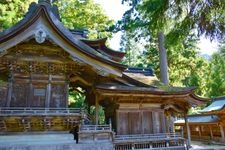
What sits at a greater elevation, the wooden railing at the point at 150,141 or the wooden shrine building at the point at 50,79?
the wooden shrine building at the point at 50,79

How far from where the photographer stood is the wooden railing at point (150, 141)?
1128 cm

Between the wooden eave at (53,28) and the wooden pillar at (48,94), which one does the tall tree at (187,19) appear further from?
the wooden pillar at (48,94)

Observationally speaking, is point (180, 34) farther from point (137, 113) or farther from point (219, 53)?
point (219, 53)

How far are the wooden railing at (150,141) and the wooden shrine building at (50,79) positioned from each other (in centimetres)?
49

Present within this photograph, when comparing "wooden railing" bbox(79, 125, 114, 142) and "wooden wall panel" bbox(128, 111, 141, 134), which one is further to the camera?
"wooden wall panel" bbox(128, 111, 141, 134)

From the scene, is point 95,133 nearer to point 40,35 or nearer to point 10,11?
point 40,35

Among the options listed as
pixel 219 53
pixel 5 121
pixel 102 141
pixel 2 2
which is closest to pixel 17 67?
pixel 5 121

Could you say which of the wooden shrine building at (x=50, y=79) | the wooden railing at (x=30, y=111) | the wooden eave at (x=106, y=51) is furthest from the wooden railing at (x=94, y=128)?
the wooden eave at (x=106, y=51)

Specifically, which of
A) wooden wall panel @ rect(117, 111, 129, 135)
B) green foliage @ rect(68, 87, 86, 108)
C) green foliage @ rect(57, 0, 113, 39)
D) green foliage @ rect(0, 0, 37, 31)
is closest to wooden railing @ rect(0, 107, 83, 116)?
wooden wall panel @ rect(117, 111, 129, 135)

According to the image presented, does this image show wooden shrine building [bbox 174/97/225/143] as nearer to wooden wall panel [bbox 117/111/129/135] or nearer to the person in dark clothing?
wooden wall panel [bbox 117/111/129/135]

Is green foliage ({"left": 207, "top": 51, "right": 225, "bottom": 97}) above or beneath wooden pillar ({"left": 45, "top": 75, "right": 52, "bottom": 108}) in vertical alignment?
above

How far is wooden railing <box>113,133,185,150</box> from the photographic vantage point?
1128 centimetres

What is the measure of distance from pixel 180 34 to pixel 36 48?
20.8ft

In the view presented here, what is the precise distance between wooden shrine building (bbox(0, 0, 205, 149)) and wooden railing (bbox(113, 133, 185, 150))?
0.49 metres
